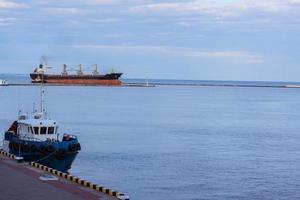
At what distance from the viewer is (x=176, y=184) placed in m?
39.6

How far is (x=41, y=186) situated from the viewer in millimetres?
28797

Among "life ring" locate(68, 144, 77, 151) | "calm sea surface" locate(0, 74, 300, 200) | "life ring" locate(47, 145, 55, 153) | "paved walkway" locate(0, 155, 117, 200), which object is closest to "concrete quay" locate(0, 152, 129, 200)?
"paved walkway" locate(0, 155, 117, 200)

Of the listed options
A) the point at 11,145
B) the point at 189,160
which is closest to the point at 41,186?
the point at 11,145

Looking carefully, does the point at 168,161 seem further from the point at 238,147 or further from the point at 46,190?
the point at 46,190

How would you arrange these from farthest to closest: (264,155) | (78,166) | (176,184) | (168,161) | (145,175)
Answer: (264,155), (168,161), (78,166), (145,175), (176,184)

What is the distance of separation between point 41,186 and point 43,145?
14.3m

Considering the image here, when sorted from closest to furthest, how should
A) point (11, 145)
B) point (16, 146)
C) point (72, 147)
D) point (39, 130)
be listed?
point (72, 147)
point (39, 130)
point (16, 146)
point (11, 145)

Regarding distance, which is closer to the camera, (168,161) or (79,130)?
(168,161)

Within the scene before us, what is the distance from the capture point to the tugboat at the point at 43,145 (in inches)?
1692

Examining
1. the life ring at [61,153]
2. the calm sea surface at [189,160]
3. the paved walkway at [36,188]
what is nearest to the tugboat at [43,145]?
the life ring at [61,153]

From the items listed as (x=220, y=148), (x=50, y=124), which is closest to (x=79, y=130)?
(x=220, y=148)

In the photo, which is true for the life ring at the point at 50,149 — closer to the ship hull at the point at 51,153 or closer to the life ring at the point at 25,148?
the ship hull at the point at 51,153

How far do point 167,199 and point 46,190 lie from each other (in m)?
8.73

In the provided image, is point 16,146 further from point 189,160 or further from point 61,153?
point 189,160
